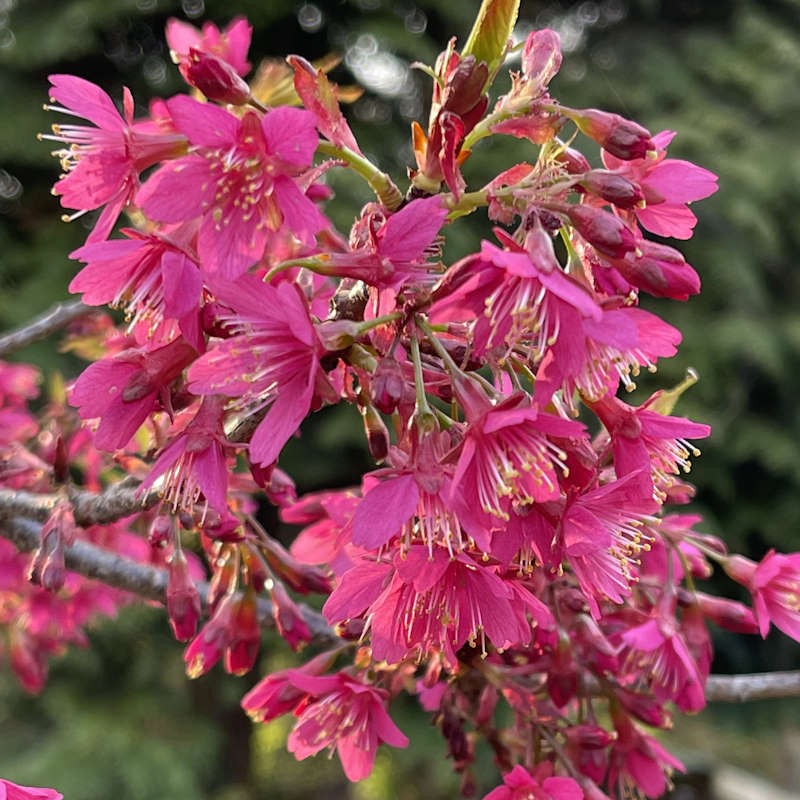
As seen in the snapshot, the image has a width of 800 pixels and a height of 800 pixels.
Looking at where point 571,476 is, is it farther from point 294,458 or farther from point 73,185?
point 294,458

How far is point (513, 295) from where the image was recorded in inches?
16.8

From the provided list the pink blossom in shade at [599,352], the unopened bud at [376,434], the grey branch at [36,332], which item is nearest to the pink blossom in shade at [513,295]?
the pink blossom in shade at [599,352]

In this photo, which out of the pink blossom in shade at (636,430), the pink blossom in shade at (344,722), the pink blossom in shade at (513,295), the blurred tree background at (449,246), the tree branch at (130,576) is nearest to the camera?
the pink blossom in shade at (513,295)

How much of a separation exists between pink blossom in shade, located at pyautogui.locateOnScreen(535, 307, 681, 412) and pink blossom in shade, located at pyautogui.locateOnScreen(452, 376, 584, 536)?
2 cm

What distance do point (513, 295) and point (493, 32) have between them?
0.18 m

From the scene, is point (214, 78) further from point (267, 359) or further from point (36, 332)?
point (36, 332)

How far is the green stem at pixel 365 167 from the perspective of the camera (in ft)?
1.61

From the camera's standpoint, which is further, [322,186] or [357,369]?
[322,186]

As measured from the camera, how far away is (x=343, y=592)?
49 centimetres

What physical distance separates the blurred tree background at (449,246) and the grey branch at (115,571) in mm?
1899

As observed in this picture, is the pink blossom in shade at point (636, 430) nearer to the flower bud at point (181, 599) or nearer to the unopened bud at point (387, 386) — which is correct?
the unopened bud at point (387, 386)

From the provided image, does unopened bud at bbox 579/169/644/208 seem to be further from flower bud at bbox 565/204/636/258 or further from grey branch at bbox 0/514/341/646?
grey branch at bbox 0/514/341/646

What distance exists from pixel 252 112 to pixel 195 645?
1.48 ft

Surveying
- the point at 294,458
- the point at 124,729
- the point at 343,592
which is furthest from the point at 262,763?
the point at 343,592
